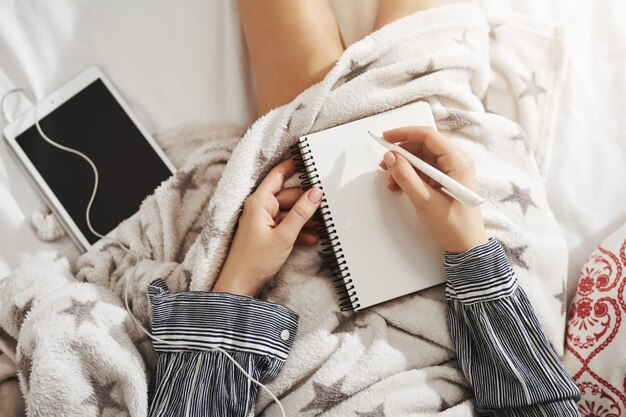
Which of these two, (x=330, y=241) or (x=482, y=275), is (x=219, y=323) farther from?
(x=482, y=275)

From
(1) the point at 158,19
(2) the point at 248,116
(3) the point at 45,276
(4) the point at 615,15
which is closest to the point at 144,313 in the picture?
(3) the point at 45,276

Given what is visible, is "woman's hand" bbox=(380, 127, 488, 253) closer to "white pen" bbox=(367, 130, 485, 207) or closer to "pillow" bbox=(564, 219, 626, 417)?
"white pen" bbox=(367, 130, 485, 207)

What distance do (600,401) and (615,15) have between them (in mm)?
593

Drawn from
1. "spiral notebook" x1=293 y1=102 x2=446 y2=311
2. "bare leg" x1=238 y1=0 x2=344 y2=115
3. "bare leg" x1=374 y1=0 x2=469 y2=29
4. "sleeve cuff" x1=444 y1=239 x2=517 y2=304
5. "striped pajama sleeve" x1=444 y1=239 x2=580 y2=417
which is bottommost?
"striped pajama sleeve" x1=444 y1=239 x2=580 y2=417

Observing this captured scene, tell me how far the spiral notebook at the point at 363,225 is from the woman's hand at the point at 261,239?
4 cm

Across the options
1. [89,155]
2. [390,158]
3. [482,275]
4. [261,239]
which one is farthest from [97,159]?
[482,275]

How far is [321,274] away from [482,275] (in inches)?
8.2

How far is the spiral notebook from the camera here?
29.3 inches

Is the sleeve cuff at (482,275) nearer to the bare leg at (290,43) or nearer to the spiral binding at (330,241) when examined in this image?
the spiral binding at (330,241)

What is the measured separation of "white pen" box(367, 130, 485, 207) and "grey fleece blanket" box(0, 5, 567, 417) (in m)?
0.10

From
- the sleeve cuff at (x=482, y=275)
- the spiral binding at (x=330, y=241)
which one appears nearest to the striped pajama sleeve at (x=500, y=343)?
the sleeve cuff at (x=482, y=275)

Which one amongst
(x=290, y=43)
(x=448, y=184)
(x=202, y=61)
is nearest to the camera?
(x=448, y=184)

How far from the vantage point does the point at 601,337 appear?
2.47ft

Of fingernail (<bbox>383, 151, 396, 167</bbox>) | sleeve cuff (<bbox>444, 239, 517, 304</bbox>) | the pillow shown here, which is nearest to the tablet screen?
fingernail (<bbox>383, 151, 396, 167</bbox>)
